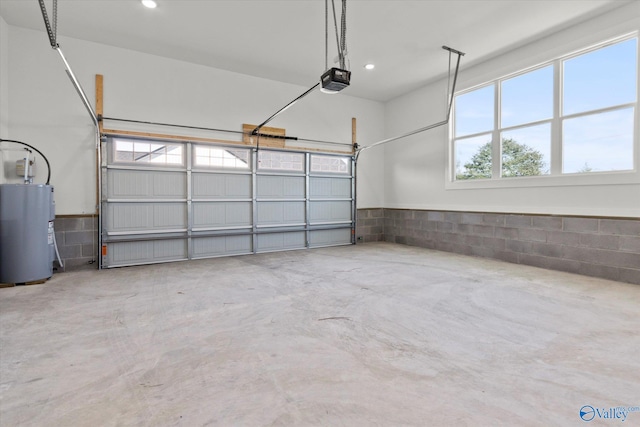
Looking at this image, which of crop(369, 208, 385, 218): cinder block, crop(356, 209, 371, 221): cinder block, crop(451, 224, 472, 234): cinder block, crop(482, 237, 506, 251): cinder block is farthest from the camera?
crop(369, 208, 385, 218): cinder block

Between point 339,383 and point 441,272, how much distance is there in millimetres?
3257

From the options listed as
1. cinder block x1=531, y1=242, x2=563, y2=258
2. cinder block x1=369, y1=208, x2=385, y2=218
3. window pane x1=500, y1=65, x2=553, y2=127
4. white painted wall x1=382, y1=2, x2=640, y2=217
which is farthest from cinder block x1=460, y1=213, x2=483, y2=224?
cinder block x1=369, y1=208, x2=385, y2=218

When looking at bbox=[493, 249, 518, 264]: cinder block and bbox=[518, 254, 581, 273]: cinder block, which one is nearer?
bbox=[518, 254, 581, 273]: cinder block

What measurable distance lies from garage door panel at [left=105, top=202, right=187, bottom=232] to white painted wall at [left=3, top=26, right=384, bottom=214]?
1.16ft

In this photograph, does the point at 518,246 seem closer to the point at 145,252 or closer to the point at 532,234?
the point at 532,234

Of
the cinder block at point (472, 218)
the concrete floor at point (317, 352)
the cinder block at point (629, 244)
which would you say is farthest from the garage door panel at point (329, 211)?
the cinder block at point (629, 244)

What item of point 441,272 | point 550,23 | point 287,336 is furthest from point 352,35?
point 287,336

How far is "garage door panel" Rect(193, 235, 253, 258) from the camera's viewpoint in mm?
5680

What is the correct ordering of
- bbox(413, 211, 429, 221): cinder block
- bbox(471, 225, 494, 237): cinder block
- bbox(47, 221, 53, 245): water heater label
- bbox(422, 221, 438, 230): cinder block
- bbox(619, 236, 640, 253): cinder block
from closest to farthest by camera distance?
bbox(619, 236, 640, 253): cinder block → bbox(47, 221, 53, 245): water heater label → bbox(471, 225, 494, 237): cinder block → bbox(422, 221, 438, 230): cinder block → bbox(413, 211, 429, 221): cinder block

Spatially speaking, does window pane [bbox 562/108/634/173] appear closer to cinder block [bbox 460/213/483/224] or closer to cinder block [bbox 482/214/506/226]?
cinder block [bbox 482/214/506/226]

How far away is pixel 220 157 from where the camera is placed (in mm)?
5906

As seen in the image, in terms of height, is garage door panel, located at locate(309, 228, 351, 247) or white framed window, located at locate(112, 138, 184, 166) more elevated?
white framed window, located at locate(112, 138, 184, 166)

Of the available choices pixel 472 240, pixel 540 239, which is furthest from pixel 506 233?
pixel 472 240

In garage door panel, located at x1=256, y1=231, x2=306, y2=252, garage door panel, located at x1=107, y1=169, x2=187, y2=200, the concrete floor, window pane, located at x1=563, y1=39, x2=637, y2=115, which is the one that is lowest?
the concrete floor
